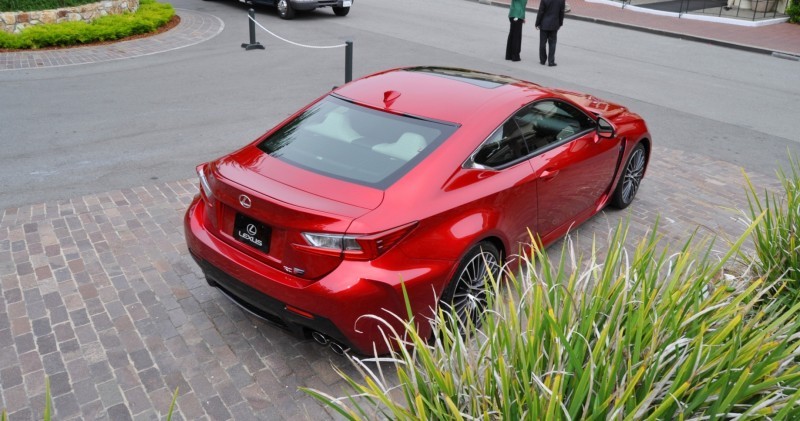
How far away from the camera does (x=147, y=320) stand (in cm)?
466

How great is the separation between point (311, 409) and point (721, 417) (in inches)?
87.8

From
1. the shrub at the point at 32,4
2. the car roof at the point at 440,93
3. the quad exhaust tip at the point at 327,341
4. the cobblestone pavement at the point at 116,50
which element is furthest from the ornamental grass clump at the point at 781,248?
the shrub at the point at 32,4

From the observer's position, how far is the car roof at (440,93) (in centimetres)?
480

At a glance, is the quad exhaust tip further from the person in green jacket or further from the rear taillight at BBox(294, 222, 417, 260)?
the person in green jacket

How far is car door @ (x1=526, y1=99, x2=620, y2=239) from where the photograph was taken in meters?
5.18

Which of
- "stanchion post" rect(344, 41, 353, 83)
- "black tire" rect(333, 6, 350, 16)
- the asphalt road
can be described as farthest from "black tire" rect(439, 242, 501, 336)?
"black tire" rect(333, 6, 350, 16)

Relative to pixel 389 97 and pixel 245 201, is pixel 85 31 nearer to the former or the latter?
pixel 389 97

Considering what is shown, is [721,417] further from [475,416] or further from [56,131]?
[56,131]

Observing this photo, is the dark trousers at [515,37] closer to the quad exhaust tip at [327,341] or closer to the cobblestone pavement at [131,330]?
the cobblestone pavement at [131,330]

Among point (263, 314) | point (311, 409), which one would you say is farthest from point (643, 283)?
point (263, 314)

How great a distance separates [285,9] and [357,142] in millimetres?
14590

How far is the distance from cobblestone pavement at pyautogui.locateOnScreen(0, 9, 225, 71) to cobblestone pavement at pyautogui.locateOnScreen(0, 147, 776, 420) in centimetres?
723

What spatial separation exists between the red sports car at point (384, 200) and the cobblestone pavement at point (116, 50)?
9.34 m

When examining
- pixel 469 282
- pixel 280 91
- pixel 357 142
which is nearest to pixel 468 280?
pixel 469 282
